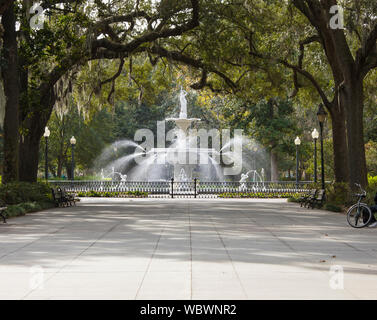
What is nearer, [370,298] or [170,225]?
[370,298]

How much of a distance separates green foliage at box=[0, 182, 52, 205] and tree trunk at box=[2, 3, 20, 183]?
81 cm

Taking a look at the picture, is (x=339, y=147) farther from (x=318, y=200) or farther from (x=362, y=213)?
(x=362, y=213)

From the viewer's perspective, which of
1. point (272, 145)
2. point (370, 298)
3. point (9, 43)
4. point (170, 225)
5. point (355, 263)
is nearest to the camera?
point (370, 298)

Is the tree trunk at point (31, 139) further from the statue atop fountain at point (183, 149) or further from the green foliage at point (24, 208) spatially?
the statue atop fountain at point (183, 149)

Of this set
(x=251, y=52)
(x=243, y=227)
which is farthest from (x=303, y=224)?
(x=251, y=52)

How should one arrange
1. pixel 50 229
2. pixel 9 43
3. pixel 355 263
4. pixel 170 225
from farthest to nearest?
pixel 9 43 < pixel 170 225 < pixel 50 229 < pixel 355 263

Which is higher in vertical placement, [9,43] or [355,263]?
[9,43]

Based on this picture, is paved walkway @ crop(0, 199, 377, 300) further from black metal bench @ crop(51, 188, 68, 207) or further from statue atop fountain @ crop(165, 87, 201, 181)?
statue atop fountain @ crop(165, 87, 201, 181)

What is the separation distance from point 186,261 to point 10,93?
14471mm

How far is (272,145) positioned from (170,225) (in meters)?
33.0

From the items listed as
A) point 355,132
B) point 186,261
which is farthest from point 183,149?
point 186,261

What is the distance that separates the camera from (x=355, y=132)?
66.0 feet
